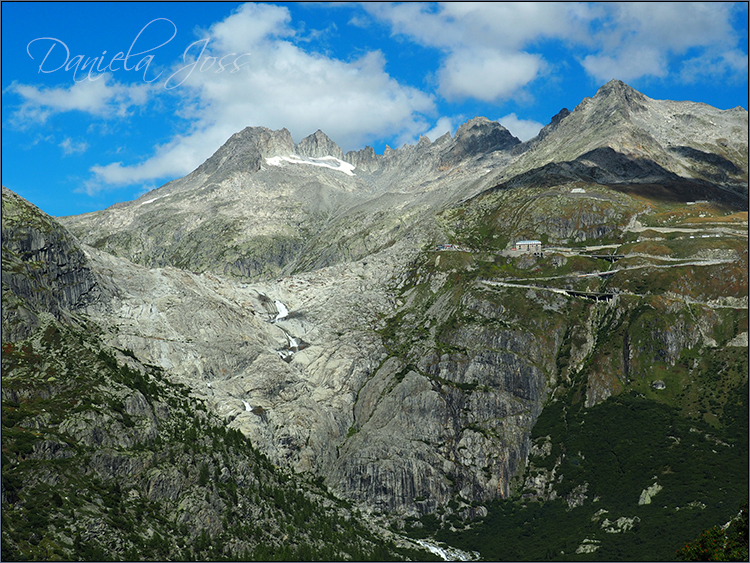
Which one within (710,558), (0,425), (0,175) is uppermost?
(0,175)

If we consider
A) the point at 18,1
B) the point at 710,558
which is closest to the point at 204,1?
the point at 18,1

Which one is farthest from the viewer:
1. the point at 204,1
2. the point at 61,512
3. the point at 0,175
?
the point at 61,512

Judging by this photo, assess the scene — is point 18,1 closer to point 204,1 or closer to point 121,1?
point 121,1

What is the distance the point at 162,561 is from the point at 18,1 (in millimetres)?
151812

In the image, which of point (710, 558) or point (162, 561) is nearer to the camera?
point (710, 558)

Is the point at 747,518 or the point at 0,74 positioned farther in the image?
the point at 747,518

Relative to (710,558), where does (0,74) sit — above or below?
above

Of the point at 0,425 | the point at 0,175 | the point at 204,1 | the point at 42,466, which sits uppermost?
the point at 204,1

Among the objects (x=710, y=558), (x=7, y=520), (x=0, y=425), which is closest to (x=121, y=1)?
(x=0, y=425)

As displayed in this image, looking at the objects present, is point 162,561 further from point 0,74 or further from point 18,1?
point 18,1

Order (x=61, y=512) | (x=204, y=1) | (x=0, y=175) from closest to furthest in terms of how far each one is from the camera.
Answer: (x=0, y=175) → (x=204, y=1) → (x=61, y=512)

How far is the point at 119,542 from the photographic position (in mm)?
193125

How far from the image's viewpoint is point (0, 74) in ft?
511

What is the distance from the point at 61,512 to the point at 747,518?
176977mm
